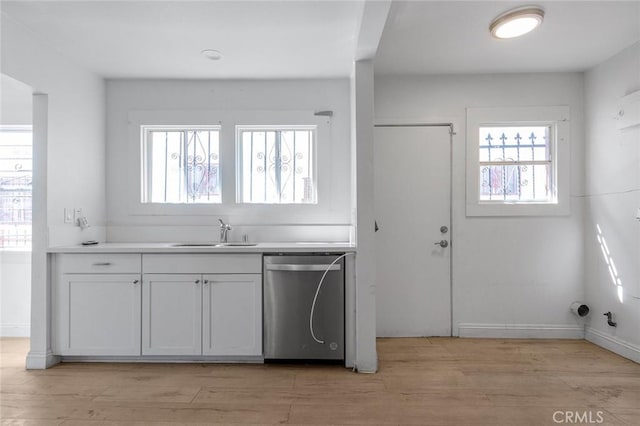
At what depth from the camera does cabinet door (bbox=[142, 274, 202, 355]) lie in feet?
8.70

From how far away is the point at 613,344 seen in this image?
2932mm

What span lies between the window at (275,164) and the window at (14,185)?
6.98 feet

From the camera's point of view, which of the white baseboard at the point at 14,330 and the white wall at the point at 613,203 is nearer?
the white wall at the point at 613,203

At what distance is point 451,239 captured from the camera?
3.32 meters

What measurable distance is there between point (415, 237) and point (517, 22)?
5.98ft

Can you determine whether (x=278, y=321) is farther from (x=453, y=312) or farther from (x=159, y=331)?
(x=453, y=312)

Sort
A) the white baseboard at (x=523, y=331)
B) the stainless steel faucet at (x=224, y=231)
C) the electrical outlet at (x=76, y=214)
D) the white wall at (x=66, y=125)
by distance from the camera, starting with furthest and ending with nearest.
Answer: the white baseboard at (x=523, y=331) → the stainless steel faucet at (x=224, y=231) → the electrical outlet at (x=76, y=214) → the white wall at (x=66, y=125)

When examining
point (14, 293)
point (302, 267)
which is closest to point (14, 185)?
point (14, 293)

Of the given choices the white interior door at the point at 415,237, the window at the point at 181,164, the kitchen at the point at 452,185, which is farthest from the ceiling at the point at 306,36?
the white interior door at the point at 415,237

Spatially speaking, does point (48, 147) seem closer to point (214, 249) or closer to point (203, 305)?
point (214, 249)

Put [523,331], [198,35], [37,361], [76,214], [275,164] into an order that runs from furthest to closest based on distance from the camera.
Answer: [275,164] → [523,331] → [76,214] → [37,361] → [198,35]

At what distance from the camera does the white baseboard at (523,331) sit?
3.25 meters

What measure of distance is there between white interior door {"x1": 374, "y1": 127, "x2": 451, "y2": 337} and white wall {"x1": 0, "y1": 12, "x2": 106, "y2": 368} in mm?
2574

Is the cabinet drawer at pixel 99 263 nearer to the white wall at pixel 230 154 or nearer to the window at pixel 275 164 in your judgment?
the white wall at pixel 230 154
